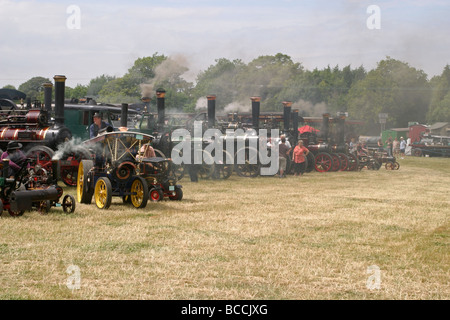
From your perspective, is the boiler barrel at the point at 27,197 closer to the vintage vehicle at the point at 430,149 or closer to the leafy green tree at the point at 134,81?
the vintage vehicle at the point at 430,149

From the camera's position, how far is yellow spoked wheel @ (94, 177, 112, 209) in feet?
32.0

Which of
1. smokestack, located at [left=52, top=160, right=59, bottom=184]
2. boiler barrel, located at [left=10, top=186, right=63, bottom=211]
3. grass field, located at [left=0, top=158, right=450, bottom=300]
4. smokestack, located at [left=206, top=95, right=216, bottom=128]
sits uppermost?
smokestack, located at [left=206, top=95, right=216, bottom=128]

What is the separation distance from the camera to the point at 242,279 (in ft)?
18.2

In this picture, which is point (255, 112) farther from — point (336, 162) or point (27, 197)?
point (27, 197)

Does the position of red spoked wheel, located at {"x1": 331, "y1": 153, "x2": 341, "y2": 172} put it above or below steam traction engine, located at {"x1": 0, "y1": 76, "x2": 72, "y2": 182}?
below

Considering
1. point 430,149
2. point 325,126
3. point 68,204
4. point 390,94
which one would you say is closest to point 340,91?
point 390,94

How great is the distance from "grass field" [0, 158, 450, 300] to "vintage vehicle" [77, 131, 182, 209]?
10.7 inches

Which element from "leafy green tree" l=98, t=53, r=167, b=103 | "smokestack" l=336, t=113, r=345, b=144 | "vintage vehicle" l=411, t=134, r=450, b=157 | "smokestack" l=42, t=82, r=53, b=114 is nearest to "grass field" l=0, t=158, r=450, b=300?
"smokestack" l=42, t=82, r=53, b=114

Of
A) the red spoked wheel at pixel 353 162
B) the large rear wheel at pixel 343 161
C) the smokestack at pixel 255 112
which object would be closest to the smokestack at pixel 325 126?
the large rear wheel at pixel 343 161

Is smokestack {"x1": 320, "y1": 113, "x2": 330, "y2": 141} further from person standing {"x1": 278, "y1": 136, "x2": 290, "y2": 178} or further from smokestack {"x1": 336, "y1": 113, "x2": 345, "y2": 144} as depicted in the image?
person standing {"x1": 278, "y1": 136, "x2": 290, "y2": 178}
